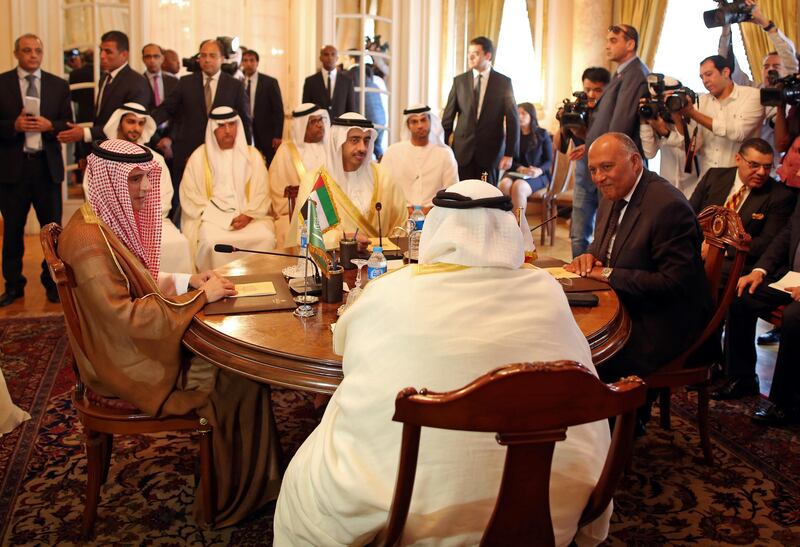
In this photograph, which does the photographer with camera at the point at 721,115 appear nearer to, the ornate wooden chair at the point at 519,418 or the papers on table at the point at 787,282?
the papers on table at the point at 787,282

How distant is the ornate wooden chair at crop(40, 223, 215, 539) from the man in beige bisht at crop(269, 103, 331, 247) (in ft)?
8.31

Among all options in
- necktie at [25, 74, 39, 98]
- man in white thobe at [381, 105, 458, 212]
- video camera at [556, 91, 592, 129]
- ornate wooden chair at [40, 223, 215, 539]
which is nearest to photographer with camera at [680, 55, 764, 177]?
video camera at [556, 91, 592, 129]

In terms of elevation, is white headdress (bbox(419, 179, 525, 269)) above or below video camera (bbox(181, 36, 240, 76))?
below

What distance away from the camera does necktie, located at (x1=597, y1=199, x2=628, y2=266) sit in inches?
116

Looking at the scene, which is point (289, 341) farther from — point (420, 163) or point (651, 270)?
point (420, 163)

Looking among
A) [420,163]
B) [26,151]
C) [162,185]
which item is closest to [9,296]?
[26,151]

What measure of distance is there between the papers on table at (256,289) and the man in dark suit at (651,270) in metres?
1.13

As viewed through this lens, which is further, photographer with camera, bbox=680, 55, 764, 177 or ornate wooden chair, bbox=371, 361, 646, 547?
photographer with camera, bbox=680, 55, 764, 177

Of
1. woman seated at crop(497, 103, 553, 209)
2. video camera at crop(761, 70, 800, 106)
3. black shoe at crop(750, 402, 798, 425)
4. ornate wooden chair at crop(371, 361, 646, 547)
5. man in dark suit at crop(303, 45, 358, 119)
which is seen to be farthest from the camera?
woman seated at crop(497, 103, 553, 209)

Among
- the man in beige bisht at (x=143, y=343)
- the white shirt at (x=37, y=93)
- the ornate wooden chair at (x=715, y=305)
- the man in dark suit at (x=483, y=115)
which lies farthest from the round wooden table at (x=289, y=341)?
the man in dark suit at (x=483, y=115)

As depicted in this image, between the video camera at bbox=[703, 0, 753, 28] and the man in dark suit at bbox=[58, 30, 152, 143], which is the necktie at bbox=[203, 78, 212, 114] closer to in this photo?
the man in dark suit at bbox=[58, 30, 152, 143]

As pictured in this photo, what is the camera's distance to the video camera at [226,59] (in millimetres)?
5993

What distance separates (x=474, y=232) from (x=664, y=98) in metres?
3.62

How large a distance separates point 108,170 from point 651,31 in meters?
7.28
